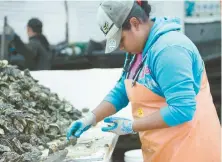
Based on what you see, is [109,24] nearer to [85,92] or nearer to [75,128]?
[75,128]

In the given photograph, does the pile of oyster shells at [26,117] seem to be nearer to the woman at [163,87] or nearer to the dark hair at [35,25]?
the woman at [163,87]

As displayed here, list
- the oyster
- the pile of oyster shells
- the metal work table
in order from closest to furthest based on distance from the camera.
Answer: the oyster < the pile of oyster shells < the metal work table

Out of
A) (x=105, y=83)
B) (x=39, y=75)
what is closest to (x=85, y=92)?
(x=105, y=83)

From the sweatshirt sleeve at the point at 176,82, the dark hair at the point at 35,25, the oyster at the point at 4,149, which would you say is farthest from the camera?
the dark hair at the point at 35,25

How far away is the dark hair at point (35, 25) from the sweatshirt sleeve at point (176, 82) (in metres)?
2.83

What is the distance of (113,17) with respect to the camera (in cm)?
214

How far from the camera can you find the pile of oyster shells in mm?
2494

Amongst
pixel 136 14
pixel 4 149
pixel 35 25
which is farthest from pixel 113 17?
pixel 35 25

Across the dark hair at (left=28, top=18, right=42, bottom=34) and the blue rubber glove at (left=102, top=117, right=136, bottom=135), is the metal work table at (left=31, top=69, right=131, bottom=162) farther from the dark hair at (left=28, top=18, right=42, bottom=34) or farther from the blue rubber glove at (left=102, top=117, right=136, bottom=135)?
the blue rubber glove at (left=102, top=117, right=136, bottom=135)

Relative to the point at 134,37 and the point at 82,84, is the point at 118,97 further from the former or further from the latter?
the point at 82,84

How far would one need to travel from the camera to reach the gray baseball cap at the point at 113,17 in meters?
2.13

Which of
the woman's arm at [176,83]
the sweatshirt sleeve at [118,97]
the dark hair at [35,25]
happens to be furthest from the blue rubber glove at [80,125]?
the dark hair at [35,25]

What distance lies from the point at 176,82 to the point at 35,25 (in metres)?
2.95

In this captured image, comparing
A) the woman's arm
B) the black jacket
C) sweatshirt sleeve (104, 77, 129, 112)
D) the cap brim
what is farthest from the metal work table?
the woman's arm
